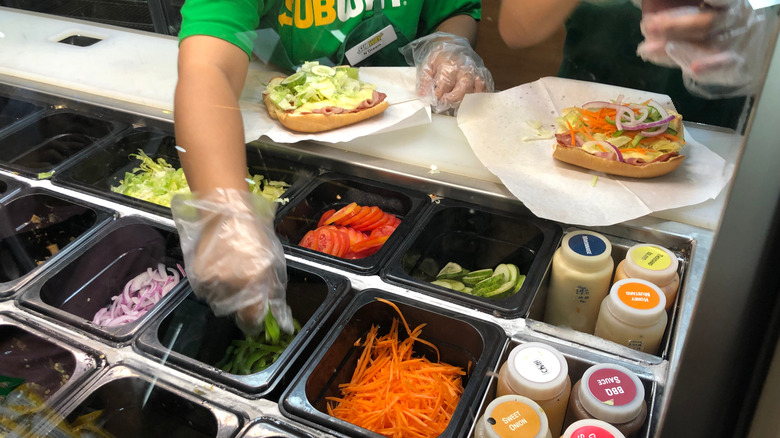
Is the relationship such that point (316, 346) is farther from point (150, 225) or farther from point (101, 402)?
point (150, 225)

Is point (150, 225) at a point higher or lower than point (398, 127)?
lower

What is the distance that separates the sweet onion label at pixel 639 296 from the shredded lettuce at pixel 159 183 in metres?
0.83

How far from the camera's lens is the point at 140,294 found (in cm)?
137

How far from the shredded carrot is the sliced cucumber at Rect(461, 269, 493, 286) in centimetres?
22

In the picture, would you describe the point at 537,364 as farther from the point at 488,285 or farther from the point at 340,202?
the point at 340,202

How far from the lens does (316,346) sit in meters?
1.11

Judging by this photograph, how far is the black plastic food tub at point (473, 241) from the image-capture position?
1329mm

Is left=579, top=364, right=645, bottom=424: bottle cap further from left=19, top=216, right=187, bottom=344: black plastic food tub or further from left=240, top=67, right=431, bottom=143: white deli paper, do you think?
left=240, top=67, right=431, bottom=143: white deli paper

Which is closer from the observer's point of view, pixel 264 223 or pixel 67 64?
pixel 264 223

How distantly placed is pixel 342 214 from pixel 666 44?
851 mm

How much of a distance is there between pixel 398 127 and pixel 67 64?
1.23 meters

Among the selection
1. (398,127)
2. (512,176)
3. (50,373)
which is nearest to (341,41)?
(398,127)

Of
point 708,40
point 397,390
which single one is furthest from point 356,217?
point 708,40

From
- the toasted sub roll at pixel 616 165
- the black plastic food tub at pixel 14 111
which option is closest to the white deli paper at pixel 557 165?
the toasted sub roll at pixel 616 165
